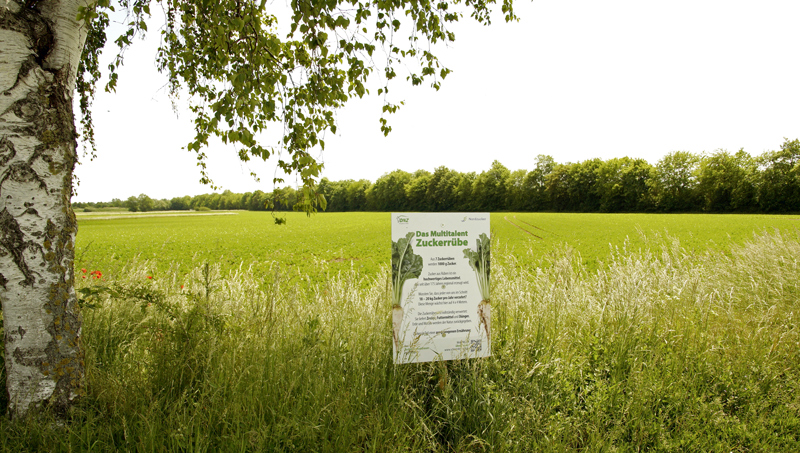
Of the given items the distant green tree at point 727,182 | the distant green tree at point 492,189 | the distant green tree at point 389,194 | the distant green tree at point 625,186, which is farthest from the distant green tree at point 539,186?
the distant green tree at point 389,194

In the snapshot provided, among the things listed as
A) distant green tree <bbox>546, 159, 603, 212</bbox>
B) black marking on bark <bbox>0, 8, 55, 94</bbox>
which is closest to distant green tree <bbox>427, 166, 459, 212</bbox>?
distant green tree <bbox>546, 159, 603, 212</bbox>

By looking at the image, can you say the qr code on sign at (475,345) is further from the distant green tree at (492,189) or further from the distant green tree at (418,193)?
the distant green tree at (418,193)

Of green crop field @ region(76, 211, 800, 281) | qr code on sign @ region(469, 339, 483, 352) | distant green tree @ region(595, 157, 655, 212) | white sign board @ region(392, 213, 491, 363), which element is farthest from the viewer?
distant green tree @ region(595, 157, 655, 212)

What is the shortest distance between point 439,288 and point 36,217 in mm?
2701

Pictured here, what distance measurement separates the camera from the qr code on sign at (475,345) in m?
3.02

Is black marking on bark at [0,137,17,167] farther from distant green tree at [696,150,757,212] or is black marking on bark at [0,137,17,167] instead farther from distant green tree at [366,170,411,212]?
distant green tree at [366,170,411,212]

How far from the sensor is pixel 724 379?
319cm

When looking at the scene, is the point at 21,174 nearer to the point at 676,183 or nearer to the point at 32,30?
the point at 32,30

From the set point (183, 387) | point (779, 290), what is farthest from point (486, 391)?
point (779, 290)

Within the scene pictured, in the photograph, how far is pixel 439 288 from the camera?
3014 mm

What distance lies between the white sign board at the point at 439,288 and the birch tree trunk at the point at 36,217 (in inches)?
84.3

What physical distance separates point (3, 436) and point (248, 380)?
1263mm

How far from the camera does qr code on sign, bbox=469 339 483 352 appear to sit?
9.90 feet

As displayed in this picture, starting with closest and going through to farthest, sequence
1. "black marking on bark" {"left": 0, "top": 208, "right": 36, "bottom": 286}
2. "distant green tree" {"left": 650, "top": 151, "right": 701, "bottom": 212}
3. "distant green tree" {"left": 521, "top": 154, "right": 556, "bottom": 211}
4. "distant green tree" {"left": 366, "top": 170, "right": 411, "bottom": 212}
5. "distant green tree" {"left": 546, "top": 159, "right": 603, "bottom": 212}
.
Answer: "black marking on bark" {"left": 0, "top": 208, "right": 36, "bottom": 286}, "distant green tree" {"left": 650, "top": 151, "right": 701, "bottom": 212}, "distant green tree" {"left": 546, "top": 159, "right": 603, "bottom": 212}, "distant green tree" {"left": 521, "top": 154, "right": 556, "bottom": 211}, "distant green tree" {"left": 366, "top": 170, "right": 411, "bottom": 212}
